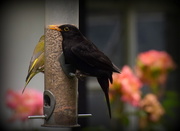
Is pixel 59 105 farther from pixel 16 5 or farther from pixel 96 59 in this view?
pixel 16 5

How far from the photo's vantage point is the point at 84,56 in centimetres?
357

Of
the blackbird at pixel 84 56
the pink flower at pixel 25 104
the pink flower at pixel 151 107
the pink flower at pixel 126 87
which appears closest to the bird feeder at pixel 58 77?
the blackbird at pixel 84 56

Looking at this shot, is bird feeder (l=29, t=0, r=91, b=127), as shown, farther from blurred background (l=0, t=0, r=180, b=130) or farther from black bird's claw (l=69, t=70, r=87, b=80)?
blurred background (l=0, t=0, r=180, b=130)

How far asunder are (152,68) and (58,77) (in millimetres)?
1594

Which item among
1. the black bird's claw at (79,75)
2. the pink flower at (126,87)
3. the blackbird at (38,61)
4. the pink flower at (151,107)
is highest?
the blackbird at (38,61)

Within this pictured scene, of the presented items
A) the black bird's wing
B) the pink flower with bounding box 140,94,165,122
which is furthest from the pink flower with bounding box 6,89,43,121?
the black bird's wing

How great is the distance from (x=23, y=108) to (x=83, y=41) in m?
1.35

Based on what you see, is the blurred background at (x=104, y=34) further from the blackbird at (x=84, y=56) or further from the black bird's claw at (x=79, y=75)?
the blackbird at (x=84, y=56)

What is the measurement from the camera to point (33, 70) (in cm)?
388

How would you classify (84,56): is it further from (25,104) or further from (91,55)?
(25,104)

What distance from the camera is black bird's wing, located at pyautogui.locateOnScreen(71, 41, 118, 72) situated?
11.7 feet

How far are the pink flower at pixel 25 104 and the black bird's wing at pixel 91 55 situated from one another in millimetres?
1249

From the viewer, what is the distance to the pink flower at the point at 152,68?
17.0 feet

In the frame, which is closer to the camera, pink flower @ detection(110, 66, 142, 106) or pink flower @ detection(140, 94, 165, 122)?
pink flower @ detection(110, 66, 142, 106)
